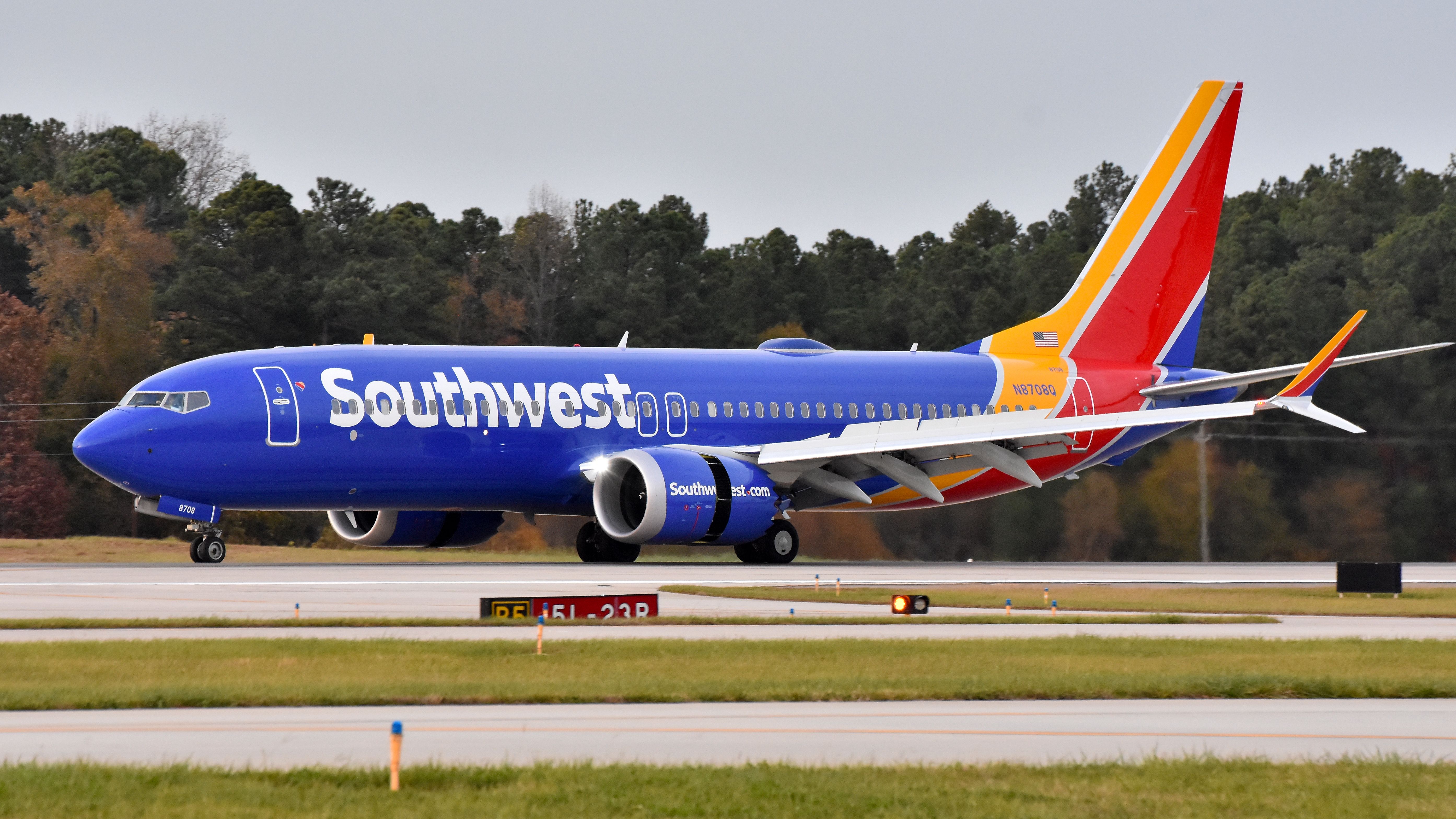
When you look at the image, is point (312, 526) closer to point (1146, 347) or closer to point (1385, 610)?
point (1146, 347)

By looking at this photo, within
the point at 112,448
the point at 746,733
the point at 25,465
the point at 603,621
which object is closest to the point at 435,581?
the point at 112,448

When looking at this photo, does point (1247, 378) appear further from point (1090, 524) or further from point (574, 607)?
point (574, 607)

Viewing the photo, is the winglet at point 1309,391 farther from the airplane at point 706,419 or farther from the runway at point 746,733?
the runway at point 746,733

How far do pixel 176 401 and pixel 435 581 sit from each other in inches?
278

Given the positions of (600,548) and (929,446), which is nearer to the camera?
(929,446)

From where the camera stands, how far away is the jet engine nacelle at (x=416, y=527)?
4016cm

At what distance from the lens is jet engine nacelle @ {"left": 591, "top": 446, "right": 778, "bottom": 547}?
1432 inches

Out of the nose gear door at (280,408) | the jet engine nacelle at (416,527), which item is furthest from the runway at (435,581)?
the nose gear door at (280,408)

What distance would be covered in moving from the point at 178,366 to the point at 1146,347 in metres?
23.1

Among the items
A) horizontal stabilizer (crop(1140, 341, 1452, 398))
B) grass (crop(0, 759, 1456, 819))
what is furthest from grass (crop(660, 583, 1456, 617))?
grass (crop(0, 759, 1456, 819))

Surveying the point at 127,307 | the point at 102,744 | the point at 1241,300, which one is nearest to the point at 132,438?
the point at 102,744

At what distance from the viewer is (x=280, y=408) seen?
116 feet

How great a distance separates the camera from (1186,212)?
46.7 metres

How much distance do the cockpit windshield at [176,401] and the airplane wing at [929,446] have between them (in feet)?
33.1
